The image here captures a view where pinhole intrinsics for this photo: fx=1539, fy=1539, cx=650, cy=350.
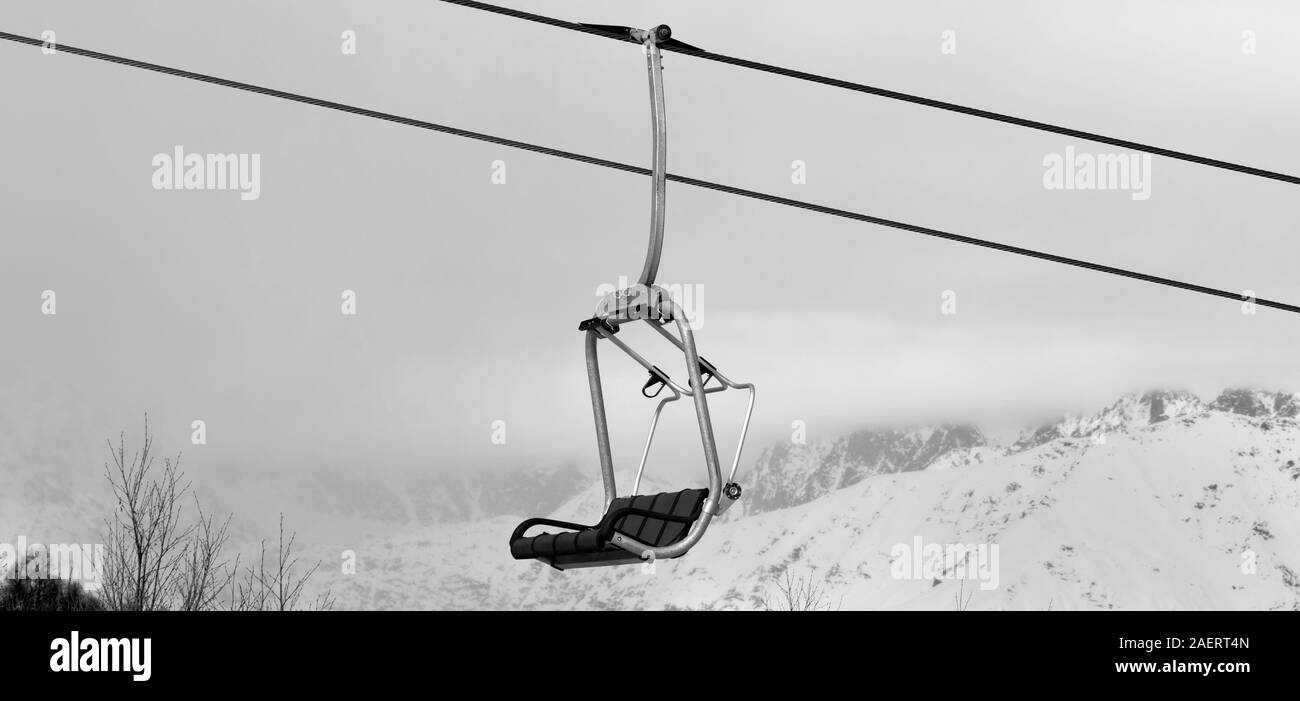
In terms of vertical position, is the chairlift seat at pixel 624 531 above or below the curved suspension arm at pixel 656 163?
below

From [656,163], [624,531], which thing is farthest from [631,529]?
[656,163]

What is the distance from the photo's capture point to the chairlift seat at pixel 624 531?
24.0ft

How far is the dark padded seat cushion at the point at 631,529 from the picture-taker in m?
7.32

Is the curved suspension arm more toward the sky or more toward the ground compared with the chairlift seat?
more toward the sky

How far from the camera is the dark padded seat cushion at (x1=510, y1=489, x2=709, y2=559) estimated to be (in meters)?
7.32

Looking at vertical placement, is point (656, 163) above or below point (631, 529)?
above

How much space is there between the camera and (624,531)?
7363 millimetres

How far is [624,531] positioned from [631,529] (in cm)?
3

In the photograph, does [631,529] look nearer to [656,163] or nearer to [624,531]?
[624,531]

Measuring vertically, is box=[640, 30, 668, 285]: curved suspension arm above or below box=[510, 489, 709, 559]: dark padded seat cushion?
above
